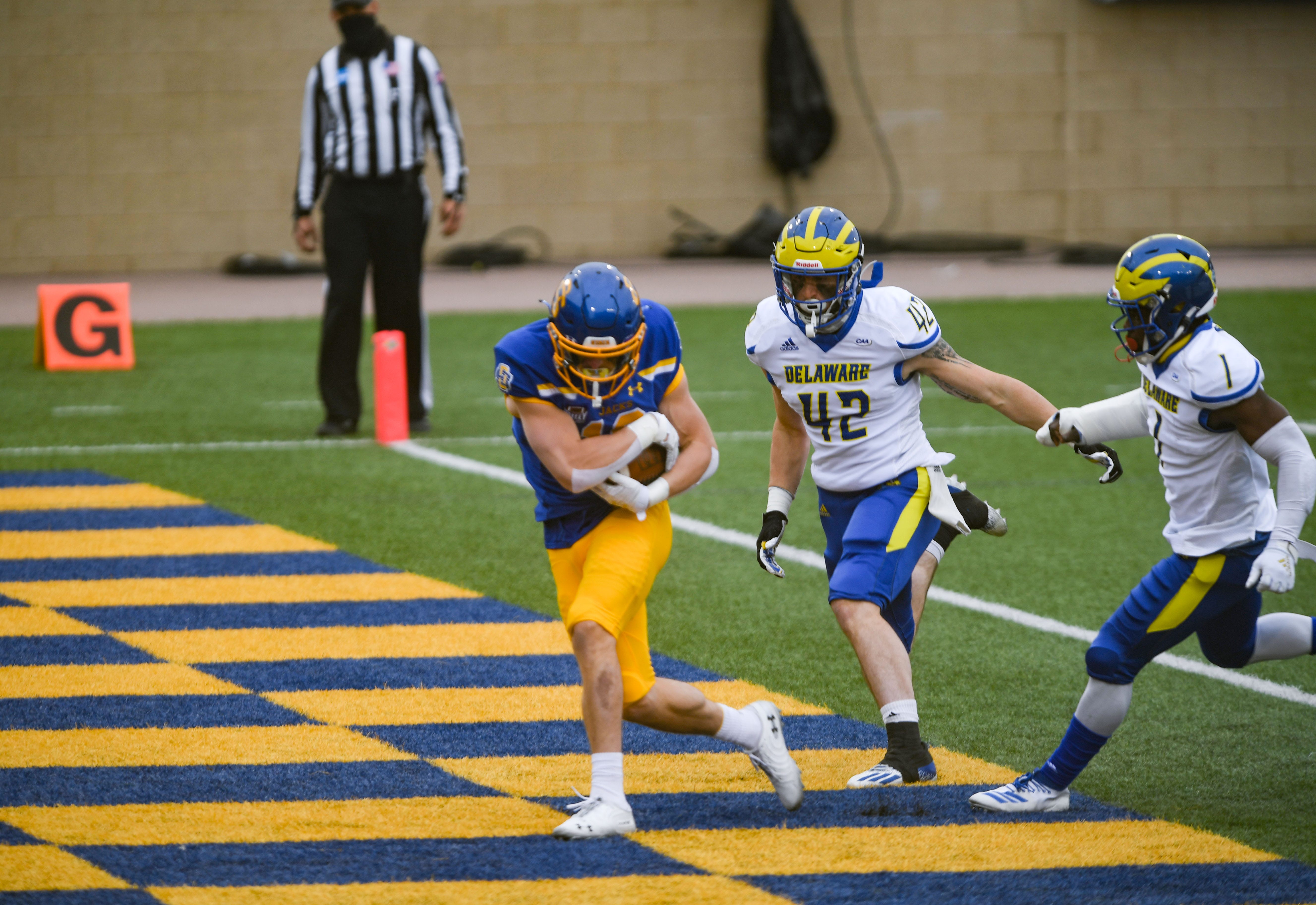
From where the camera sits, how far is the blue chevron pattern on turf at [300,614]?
19.8ft

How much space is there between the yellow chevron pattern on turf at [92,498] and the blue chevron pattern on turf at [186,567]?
39.7 inches

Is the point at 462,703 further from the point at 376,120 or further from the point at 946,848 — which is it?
the point at 376,120

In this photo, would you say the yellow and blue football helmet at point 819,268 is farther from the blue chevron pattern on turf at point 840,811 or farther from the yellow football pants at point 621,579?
the blue chevron pattern on turf at point 840,811

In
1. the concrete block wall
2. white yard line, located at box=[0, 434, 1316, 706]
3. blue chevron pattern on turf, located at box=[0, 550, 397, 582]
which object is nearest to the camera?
white yard line, located at box=[0, 434, 1316, 706]

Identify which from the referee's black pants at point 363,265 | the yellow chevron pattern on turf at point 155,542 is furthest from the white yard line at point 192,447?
the yellow chevron pattern on turf at point 155,542

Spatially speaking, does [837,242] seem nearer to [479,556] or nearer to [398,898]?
[398,898]

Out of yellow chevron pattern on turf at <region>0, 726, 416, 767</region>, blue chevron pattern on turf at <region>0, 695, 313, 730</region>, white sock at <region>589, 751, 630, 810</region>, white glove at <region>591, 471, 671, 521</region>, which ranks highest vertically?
white glove at <region>591, 471, 671, 521</region>

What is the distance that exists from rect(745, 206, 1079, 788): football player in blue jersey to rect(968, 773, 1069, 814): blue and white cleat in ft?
0.76

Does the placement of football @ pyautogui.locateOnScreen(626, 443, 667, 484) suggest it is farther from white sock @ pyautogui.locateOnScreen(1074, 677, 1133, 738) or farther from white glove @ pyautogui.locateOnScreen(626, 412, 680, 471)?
white sock @ pyautogui.locateOnScreen(1074, 677, 1133, 738)

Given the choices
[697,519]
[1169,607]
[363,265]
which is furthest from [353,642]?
[363,265]

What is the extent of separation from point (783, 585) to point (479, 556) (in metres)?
1.37

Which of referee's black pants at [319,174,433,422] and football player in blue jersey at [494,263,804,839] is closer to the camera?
football player in blue jersey at [494,263,804,839]

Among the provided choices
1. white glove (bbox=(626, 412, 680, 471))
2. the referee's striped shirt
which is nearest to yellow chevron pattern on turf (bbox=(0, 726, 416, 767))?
white glove (bbox=(626, 412, 680, 471))

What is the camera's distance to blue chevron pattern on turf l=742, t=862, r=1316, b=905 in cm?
353
